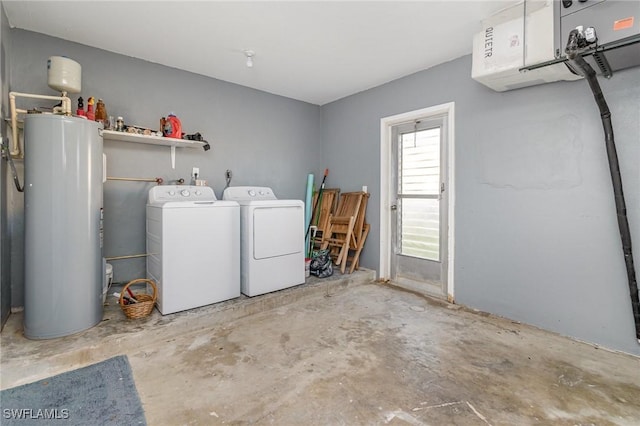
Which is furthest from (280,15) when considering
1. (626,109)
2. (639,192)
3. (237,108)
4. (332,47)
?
(639,192)

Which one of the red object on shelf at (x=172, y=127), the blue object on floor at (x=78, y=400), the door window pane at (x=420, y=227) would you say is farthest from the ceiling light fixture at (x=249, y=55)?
the blue object on floor at (x=78, y=400)

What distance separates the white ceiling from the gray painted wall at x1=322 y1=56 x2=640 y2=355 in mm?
564

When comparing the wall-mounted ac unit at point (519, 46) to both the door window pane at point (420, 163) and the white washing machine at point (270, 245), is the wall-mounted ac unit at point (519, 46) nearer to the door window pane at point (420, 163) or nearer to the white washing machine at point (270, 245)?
the door window pane at point (420, 163)

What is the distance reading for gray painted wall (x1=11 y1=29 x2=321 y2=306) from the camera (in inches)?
105

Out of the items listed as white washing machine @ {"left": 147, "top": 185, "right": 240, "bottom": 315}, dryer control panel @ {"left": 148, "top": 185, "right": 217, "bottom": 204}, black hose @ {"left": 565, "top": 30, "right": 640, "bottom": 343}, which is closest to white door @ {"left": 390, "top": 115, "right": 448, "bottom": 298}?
black hose @ {"left": 565, "top": 30, "right": 640, "bottom": 343}

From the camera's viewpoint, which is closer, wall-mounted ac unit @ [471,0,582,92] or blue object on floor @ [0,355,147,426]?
blue object on floor @ [0,355,147,426]

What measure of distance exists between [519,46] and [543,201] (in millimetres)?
1226

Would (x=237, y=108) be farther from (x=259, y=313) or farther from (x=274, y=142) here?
(x=259, y=313)

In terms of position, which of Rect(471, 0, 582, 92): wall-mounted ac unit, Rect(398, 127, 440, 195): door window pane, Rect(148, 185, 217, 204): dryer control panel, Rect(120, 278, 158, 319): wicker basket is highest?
Rect(471, 0, 582, 92): wall-mounted ac unit

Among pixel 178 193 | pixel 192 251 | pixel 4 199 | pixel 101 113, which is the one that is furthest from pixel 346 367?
pixel 101 113

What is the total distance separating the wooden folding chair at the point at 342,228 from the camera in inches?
153

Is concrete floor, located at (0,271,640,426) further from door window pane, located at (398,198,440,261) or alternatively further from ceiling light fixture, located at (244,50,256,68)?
ceiling light fixture, located at (244,50,256,68)

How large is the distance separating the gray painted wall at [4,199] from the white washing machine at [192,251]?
99 centimetres

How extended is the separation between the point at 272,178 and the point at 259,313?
1954 mm
